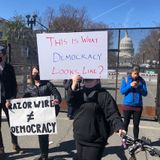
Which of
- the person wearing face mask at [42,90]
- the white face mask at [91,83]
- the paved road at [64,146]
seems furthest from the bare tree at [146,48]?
the white face mask at [91,83]

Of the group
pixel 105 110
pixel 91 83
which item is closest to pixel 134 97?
pixel 91 83

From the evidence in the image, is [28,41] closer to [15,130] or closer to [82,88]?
[15,130]

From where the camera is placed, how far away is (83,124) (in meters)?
4.39

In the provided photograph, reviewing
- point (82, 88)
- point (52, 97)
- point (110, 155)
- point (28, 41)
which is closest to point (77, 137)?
point (82, 88)

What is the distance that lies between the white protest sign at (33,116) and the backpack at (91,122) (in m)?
2.12

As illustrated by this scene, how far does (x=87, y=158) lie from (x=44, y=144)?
8.26 ft

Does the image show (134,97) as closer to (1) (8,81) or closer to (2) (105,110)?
(1) (8,81)

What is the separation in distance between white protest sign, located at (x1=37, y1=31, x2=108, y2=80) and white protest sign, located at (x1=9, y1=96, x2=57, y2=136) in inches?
33.2

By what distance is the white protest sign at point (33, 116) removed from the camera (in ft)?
21.4

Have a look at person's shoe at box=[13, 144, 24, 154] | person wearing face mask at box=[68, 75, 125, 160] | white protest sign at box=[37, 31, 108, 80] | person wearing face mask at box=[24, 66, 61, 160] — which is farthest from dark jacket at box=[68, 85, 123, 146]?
person's shoe at box=[13, 144, 24, 154]

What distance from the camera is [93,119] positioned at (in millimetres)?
4355

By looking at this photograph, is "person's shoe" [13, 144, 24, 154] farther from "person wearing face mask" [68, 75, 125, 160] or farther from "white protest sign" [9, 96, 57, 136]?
"person wearing face mask" [68, 75, 125, 160]

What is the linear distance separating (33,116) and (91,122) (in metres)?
2.42

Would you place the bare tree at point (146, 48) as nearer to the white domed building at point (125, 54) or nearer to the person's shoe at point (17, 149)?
the white domed building at point (125, 54)
